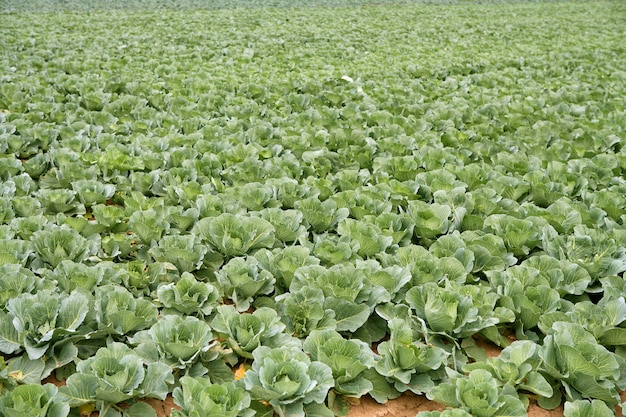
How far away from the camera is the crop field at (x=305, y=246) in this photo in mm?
2488

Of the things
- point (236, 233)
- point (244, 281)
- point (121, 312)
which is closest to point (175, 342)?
point (121, 312)

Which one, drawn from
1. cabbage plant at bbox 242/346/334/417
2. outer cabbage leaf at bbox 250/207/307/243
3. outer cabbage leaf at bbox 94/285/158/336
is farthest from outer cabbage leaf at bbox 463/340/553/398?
outer cabbage leaf at bbox 94/285/158/336

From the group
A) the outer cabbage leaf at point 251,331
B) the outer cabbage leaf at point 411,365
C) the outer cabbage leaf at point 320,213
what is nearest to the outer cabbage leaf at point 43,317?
the outer cabbage leaf at point 251,331

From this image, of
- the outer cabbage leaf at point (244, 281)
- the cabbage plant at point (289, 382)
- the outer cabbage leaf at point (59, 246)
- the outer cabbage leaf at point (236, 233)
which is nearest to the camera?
the cabbage plant at point (289, 382)

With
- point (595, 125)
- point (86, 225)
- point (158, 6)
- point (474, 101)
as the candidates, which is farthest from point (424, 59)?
point (158, 6)

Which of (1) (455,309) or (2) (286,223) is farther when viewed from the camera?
(2) (286,223)

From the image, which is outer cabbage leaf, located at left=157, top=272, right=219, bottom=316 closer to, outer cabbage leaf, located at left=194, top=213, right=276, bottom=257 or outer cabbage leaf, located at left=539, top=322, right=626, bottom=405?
outer cabbage leaf, located at left=194, top=213, right=276, bottom=257

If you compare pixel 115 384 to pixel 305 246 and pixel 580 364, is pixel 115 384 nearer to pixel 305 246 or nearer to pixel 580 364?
pixel 305 246

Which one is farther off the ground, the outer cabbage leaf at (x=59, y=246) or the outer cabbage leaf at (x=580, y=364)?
the outer cabbage leaf at (x=59, y=246)

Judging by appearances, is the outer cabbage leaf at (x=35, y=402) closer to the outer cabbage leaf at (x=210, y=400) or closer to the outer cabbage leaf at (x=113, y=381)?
the outer cabbage leaf at (x=113, y=381)

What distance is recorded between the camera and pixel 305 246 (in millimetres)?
3582

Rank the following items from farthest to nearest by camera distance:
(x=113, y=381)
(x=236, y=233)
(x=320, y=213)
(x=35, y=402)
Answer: (x=320, y=213)
(x=236, y=233)
(x=113, y=381)
(x=35, y=402)

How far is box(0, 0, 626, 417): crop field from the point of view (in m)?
2.49

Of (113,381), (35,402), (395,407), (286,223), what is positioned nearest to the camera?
(35,402)
